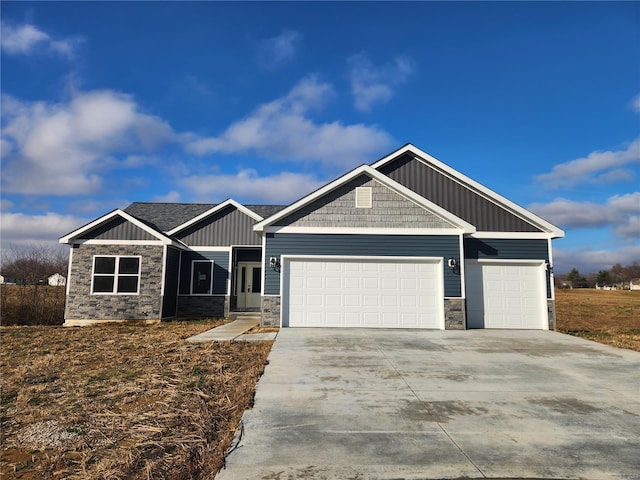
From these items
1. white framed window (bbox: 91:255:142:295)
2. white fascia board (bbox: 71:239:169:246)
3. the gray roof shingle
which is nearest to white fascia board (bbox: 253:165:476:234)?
white fascia board (bbox: 71:239:169:246)

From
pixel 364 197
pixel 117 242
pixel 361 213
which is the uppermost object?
pixel 364 197

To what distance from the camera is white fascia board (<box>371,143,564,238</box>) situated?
12.7 m

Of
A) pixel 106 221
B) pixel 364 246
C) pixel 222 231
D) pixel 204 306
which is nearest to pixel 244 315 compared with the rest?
pixel 204 306

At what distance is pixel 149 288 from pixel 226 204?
4.90 metres

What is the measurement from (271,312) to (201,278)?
20.7 ft

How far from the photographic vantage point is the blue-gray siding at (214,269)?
1672 centimetres

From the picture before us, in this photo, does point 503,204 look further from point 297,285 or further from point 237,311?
point 237,311

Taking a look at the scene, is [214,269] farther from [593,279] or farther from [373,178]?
[593,279]

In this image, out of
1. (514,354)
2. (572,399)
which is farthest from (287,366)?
(514,354)

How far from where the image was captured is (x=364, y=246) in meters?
12.0

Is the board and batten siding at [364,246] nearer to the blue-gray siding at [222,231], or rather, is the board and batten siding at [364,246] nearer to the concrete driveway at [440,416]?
the concrete driveway at [440,416]

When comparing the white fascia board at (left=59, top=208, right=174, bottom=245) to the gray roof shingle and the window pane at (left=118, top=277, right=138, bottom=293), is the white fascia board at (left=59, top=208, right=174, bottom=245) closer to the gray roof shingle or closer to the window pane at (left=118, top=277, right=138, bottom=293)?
the window pane at (left=118, top=277, right=138, bottom=293)

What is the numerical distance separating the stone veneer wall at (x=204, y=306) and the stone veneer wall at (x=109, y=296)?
6.71 feet

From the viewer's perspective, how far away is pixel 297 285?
39.0ft
